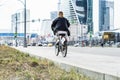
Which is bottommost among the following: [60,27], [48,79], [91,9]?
[48,79]

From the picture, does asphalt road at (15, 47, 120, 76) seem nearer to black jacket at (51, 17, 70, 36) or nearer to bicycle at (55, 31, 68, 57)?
bicycle at (55, 31, 68, 57)

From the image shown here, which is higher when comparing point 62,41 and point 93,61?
point 62,41

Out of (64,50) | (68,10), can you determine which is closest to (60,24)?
(64,50)

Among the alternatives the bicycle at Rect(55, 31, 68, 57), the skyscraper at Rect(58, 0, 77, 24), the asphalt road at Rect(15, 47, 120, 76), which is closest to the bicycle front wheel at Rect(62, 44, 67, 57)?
the bicycle at Rect(55, 31, 68, 57)

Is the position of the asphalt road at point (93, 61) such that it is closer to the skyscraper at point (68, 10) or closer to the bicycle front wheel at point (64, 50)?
the bicycle front wheel at point (64, 50)

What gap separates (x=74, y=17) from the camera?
114688mm

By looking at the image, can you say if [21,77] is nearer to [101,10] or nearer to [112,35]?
[112,35]

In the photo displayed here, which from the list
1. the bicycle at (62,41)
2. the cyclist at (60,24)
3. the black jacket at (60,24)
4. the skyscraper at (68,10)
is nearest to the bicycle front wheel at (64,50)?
the bicycle at (62,41)

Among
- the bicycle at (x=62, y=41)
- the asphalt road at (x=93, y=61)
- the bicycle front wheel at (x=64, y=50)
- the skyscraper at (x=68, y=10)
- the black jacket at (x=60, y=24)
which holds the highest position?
the skyscraper at (x=68, y=10)

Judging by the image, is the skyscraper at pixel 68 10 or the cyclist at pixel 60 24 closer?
the cyclist at pixel 60 24

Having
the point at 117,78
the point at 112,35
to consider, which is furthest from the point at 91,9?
the point at 117,78

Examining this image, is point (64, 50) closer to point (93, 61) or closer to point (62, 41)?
point (62, 41)

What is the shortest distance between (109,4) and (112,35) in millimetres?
60263

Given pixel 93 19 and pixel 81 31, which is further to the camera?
pixel 93 19
